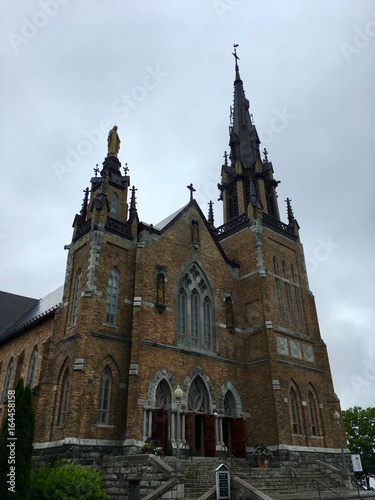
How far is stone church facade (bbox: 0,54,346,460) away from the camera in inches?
776

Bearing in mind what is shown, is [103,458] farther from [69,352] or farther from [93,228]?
[93,228]

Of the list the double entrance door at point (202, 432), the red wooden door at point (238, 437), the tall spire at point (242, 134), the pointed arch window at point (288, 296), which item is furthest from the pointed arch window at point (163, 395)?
the tall spire at point (242, 134)

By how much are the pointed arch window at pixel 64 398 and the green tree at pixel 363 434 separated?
118ft

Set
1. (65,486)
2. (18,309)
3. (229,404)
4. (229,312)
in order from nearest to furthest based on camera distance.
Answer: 1. (65,486)
2. (229,404)
3. (229,312)
4. (18,309)

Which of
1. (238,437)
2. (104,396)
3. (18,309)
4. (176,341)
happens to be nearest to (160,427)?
(104,396)

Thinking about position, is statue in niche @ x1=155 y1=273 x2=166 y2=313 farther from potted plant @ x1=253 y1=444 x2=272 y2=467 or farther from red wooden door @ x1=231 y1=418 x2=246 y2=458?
potted plant @ x1=253 y1=444 x2=272 y2=467

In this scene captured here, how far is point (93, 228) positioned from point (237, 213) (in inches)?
529

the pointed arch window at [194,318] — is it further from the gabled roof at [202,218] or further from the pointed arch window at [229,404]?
the gabled roof at [202,218]

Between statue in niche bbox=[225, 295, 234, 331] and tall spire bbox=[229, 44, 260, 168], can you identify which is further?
tall spire bbox=[229, 44, 260, 168]

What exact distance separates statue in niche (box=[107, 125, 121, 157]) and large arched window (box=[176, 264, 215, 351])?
920 cm

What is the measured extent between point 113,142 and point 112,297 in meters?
11.6

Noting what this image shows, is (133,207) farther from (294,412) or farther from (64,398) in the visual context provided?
(294,412)

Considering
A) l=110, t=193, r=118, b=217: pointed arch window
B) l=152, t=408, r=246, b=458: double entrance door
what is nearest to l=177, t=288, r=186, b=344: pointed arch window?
l=152, t=408, r=246, b=458: double entrance door

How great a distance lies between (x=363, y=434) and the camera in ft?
148
